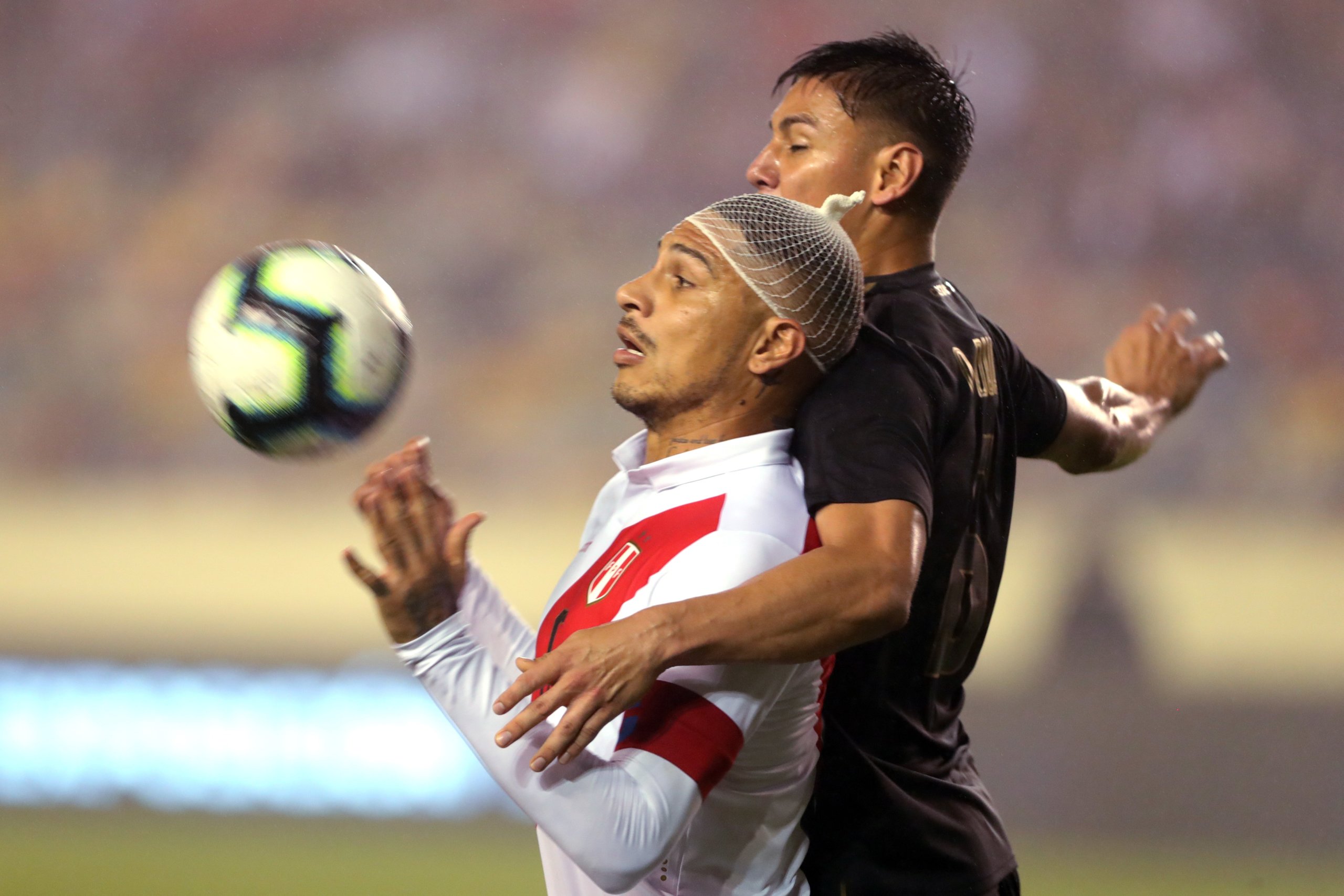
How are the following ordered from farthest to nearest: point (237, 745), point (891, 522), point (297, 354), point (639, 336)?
point (237, 745)
point (297, 354)
point (639, 336)
point (891, 522)

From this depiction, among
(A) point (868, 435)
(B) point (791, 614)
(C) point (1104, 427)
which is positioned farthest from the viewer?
(C) point (1104, 427)

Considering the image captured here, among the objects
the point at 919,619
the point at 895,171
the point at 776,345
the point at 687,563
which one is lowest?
the point at 919,619

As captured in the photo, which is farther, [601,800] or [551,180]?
[551,180]

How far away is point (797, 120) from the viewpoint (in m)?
2.66

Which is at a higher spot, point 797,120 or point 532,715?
point 797,120

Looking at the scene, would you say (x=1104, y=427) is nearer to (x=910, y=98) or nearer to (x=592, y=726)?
(x=910, y=98)

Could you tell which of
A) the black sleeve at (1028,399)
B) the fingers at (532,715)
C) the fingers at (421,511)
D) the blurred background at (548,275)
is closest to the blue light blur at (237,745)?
the blurred background at (548,275)

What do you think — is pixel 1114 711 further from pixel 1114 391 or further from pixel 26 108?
pixel 26 108

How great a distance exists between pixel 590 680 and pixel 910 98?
62.5 inches

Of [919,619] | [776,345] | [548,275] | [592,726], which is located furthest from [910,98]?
[548,275]

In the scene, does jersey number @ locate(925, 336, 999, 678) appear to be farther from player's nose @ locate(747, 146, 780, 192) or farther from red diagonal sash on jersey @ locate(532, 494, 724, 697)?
red diagonal sash on jersey @ locate(532, 494, 724, 697)

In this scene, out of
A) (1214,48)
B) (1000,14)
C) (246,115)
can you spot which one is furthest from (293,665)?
(1214,48)

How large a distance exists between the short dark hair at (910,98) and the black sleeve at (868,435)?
1.99 ft

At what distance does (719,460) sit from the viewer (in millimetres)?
2057
